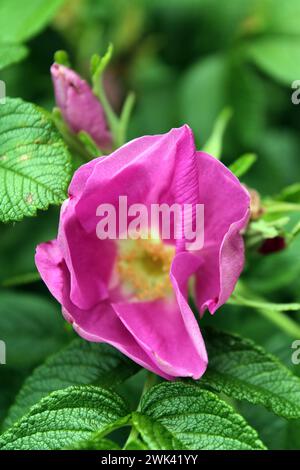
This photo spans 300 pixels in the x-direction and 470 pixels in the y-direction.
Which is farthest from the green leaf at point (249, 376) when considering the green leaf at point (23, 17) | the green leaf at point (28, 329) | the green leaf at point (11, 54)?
the green leaf at point (23, 17)

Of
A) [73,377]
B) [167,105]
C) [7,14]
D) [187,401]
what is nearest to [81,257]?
[73,377]

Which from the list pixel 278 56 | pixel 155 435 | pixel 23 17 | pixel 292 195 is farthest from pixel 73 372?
pixel 278 56

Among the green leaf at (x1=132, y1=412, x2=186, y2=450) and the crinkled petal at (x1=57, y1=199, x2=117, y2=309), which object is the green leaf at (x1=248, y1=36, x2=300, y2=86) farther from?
the green leaf at (x1=132, y1=412, x2=186, y2=450)

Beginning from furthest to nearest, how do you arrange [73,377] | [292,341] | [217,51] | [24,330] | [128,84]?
1. [128,84]
2. [217,51]
3. [24,330]
4. [292,341]
5. [73,377]

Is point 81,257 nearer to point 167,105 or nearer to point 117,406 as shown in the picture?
point 117,406

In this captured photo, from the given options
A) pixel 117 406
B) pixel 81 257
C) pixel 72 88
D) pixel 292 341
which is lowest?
pixel 292 341

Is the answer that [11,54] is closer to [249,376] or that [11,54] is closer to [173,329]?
[173,329]

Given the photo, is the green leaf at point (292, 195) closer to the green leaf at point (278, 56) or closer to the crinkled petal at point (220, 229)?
the crinkled petal at point (220, 229)
